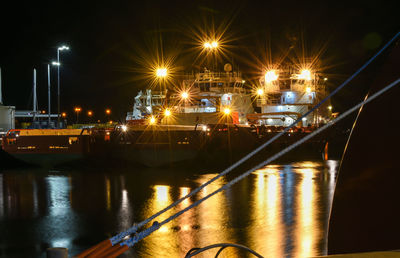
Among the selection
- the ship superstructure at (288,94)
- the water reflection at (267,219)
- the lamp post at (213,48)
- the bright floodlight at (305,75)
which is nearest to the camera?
the water reflection at (267,219)

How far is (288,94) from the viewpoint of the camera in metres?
51.2

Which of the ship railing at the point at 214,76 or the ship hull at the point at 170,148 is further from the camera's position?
the ship railing at the point at 214,76

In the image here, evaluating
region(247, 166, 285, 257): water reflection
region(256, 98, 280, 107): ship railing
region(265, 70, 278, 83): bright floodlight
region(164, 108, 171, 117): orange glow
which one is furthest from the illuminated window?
region(265, 70, 278, 83): bright floodlight

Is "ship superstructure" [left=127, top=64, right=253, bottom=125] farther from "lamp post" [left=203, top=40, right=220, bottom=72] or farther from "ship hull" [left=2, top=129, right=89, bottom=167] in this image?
"ship hull" [left=2, top=129, right=89, bottom=167]

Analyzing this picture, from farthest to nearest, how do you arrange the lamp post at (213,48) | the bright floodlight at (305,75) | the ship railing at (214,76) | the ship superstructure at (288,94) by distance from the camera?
the bright floodlight at (305,75), the ship superstructure at (288,94), the ship railing at (214,76), the lamp post at (213,48)

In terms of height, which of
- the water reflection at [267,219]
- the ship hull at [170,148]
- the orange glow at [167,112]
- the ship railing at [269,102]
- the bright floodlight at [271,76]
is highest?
the bright floodlight at [271,76]

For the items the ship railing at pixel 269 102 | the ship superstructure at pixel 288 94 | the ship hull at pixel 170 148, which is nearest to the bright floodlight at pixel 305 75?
the ship superstructure at pixel 288 94

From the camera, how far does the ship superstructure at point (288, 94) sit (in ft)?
162

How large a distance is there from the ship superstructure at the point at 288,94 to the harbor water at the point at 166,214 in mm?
34171

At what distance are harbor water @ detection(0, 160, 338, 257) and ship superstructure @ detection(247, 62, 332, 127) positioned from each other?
3417cm

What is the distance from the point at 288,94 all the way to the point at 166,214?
145 ft

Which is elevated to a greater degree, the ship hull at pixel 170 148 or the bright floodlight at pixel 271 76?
the bright floodlight at pixel 271 76

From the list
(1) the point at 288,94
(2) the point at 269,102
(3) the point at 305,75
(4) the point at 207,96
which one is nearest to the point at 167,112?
(4) the point at 207,96

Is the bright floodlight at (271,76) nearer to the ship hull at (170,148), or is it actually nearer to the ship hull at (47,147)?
the ship hull at (170,148)
